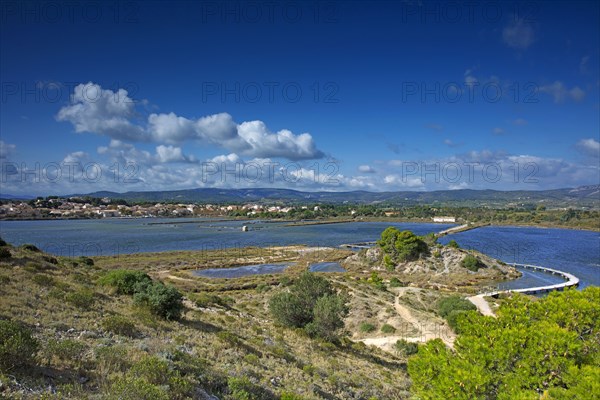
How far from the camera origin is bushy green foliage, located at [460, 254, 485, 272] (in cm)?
5406

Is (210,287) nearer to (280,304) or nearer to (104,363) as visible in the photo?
(280,304)

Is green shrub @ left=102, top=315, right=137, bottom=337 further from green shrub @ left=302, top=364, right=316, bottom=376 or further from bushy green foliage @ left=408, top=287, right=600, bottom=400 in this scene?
bushy green foliage @ left=408, top=287, right=600, bottom=400

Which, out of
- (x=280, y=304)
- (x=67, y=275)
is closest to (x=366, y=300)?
(x=280, y=304)

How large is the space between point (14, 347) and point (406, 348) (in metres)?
19.6

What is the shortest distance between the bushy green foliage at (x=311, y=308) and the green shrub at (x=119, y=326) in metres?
9.36

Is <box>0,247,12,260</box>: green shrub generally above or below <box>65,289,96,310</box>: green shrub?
above

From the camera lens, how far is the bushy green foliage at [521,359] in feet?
21.5

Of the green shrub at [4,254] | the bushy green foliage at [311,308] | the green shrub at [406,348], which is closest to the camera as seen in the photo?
the bushy green foliage at [311,308]

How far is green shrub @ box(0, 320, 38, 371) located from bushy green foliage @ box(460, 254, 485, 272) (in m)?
57.8

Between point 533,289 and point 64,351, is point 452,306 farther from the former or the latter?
point 64,351

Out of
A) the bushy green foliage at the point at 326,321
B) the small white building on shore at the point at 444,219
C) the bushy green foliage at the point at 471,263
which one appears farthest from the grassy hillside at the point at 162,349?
the small white building on shore at the point at 444,219

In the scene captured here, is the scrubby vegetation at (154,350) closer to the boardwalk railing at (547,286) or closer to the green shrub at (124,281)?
the green shrub at (124,281)

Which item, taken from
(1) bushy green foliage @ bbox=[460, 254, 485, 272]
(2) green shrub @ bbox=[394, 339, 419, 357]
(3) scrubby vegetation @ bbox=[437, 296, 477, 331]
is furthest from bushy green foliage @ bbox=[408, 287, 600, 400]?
(1) bushy green foliage @ bbox=[460, 254, 485, 272]

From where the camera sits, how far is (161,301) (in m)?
14.8
